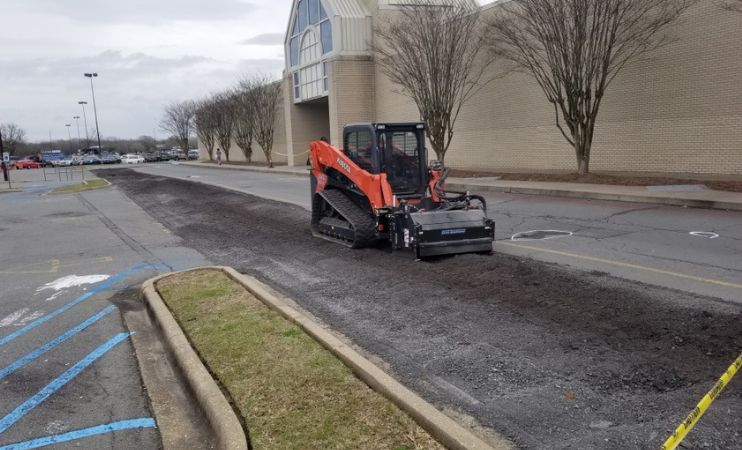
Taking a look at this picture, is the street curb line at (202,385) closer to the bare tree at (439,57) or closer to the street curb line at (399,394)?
the street curb line at (399,394)

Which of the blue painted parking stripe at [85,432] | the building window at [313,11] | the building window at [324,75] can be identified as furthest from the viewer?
the building window at [313,11]

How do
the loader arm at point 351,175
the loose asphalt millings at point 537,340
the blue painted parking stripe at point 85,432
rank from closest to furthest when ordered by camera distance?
the loose asphalt millings at point 537,340 → the blue painted parking stripe at point 85,432 → the loader arm at point 351,175

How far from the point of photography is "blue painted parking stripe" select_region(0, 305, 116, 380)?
18.2 feet

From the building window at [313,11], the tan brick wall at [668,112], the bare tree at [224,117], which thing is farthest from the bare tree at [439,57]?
the bare tree at [224,117]

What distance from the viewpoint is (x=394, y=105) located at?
35656 mm

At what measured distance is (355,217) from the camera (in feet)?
34.1

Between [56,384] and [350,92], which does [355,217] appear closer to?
[56,384]

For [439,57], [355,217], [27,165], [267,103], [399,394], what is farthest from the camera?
[27,165]

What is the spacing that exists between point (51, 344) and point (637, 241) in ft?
29.4

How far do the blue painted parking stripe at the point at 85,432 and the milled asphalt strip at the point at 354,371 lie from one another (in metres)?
0.44

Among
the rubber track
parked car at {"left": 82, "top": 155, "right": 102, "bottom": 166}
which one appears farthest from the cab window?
parked car at {"left": 82, "top": 155, "right": 102, "bottom": 166}


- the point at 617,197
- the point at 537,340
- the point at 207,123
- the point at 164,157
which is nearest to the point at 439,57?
the point at 617,197

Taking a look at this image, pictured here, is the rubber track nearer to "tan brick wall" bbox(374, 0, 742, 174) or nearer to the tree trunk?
the tree trunk

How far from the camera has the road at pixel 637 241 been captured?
7.52 m
